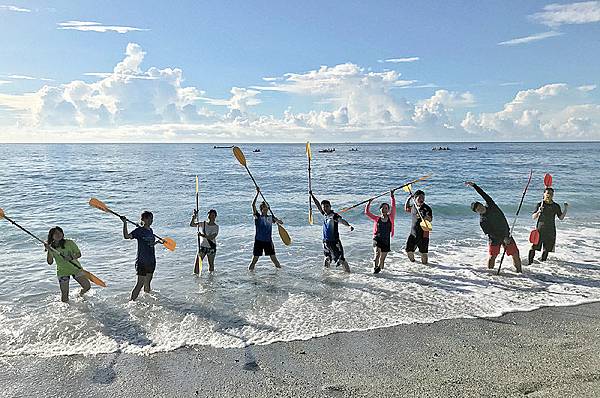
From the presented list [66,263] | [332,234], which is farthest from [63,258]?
[332,234]

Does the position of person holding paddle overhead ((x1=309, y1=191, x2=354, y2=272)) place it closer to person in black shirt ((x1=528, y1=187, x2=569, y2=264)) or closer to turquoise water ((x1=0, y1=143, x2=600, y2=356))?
turquoise water ((x1=0, y1=143, x2=600, y2=356))

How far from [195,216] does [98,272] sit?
2.59 metres

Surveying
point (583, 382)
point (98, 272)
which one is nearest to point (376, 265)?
point (583, 382)

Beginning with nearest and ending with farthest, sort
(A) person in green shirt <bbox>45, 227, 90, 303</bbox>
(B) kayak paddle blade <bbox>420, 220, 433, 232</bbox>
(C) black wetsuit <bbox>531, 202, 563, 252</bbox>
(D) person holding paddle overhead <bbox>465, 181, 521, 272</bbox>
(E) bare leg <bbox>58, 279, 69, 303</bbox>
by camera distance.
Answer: (A) person in green shirt <bbox>45, 227, 90, 303</bbox>
(E) bare leg <bbox>58, 279, 69, 303</bbox>
(D) person holding paddle overhead <bbox>465, 181, 521, 272</bbox>
(B) kayak paddle blade <bbox>420, 220, 433, 232</bbox>
(C) black wetsuit <bbox>531, 202, 563, 252</bbox>

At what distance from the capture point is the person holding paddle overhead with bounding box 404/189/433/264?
9914 millimetres

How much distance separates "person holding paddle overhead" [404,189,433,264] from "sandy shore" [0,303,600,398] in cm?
363

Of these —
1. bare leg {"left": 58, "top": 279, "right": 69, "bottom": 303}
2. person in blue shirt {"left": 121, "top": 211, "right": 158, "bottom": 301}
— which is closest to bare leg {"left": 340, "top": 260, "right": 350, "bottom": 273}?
person in blue shirt {"left": 121, "top": 211, "right": 158, "bottom": 301}

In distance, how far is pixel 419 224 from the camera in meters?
10.0

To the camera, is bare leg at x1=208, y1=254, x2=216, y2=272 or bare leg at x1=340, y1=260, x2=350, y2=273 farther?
bare leg at x1=208, y1=254, x2=216, y2=272

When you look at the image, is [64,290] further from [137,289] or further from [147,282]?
[147,282]

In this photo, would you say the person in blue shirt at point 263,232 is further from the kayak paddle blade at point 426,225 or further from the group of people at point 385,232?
the kayak paddle blade at point 426,225

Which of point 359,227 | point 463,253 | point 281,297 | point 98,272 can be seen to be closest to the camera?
point 281,297

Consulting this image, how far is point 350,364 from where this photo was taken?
5.57 meters

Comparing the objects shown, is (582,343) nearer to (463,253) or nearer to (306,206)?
(463,253)
